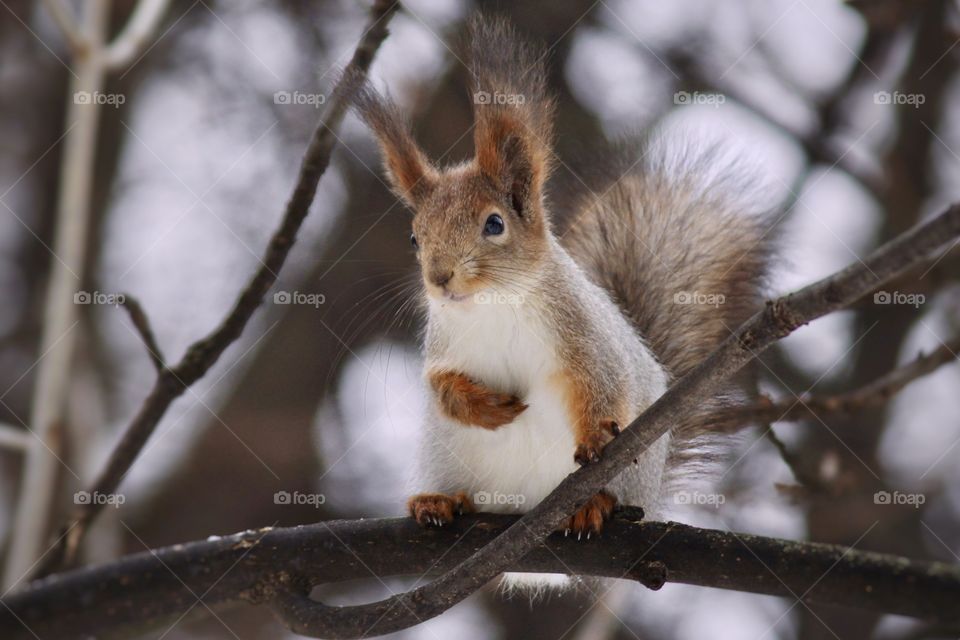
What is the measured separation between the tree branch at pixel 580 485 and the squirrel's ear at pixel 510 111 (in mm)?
923

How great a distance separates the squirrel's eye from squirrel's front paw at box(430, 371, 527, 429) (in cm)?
37

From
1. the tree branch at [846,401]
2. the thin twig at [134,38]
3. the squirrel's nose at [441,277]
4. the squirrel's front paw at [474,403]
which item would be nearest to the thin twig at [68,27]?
the thin twig at [134,38]

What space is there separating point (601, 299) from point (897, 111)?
69.0 inches

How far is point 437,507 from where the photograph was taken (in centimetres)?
256

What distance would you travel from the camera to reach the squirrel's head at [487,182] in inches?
96.1

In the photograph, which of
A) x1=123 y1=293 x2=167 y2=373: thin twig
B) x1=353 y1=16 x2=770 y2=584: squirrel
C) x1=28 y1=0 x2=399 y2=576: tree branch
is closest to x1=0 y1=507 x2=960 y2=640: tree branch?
x1=353 y1=16 x2=770 y2=584: squirrel

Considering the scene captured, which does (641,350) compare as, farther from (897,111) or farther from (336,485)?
(897,111)

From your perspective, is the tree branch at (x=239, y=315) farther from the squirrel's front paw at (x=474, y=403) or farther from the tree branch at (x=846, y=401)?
the tree branch at (x=846, y=401)

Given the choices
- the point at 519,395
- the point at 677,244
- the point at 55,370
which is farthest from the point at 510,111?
the point at 55,370

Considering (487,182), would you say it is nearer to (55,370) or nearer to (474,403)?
(474,403)

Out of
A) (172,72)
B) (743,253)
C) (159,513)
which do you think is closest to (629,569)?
(743,253)

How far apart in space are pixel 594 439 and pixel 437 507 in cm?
44

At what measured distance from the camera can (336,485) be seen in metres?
3.88

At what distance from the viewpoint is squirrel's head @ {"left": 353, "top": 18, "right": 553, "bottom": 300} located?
2.44m
